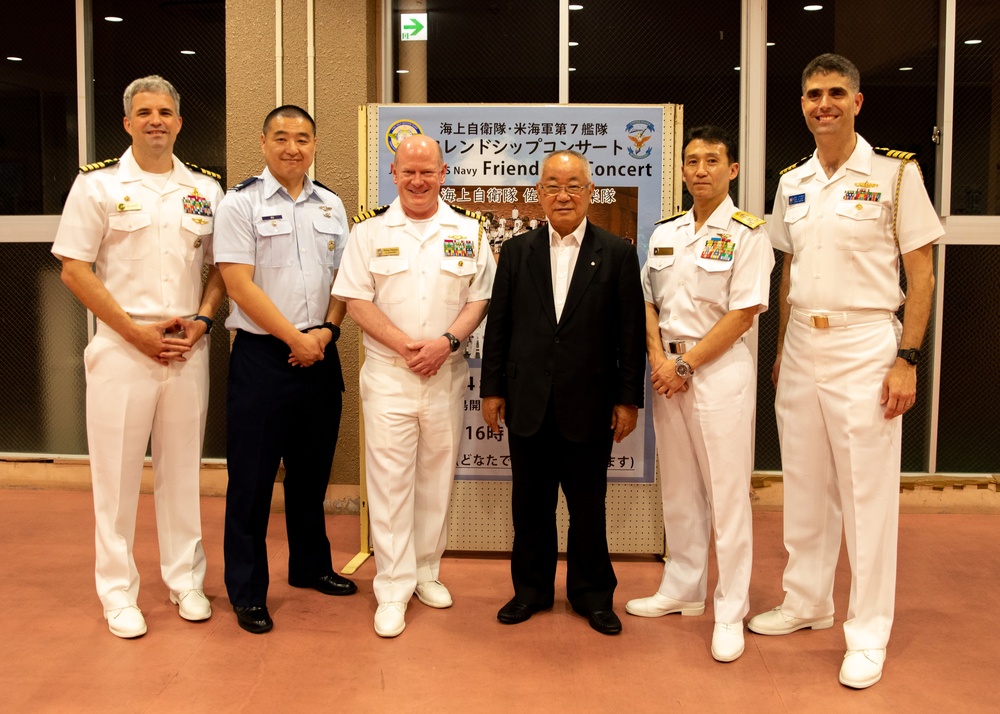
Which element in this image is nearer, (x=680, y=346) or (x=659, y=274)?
(x=680, y=346)

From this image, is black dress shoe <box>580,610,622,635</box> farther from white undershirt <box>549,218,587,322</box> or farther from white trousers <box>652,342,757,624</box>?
white undershirt <box>549,218,587,322</box>

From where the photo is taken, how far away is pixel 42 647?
3.12m

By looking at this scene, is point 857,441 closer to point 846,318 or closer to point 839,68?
point 846,318

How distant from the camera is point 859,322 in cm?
295

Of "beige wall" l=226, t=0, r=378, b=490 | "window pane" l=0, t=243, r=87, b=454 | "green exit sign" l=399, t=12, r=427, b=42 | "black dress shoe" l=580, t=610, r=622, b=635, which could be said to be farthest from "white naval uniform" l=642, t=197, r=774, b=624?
"window pane" l=0, t=243, r=87, b=454

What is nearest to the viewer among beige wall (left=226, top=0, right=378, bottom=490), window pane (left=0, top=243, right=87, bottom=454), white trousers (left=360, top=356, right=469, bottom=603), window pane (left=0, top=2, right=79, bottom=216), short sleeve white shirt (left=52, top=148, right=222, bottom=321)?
short sleeve white shirt (left=52, top=148, right=222, bottom=321)

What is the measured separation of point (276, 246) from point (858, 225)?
82.9 inches

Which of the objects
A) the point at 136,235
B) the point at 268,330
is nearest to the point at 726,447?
the point at 268,330

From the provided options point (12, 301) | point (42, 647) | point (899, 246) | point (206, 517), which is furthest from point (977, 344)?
point (12, 301)

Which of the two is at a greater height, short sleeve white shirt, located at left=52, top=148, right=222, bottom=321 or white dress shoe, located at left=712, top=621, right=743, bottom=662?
short sleeve white shirt, located at left=52, top=148, right=222, bottom=321

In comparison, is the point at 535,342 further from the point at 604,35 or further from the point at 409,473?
the point at 604,35

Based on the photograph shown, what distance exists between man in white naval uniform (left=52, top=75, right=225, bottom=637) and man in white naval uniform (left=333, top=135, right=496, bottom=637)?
0.60 m

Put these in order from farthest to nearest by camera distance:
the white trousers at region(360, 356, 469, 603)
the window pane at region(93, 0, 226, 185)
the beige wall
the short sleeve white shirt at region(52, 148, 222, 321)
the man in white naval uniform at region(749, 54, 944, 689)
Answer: the window pane at region(93, 0, 226, 185), the beige wall, the white trousers at region(360, 356, 469, 603), the short sleeve white shirt at region(52, 148, 222, 321), the man in white naval uniform at region(749, 54, 944, 689)

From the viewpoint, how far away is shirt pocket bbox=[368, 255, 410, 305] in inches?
130
